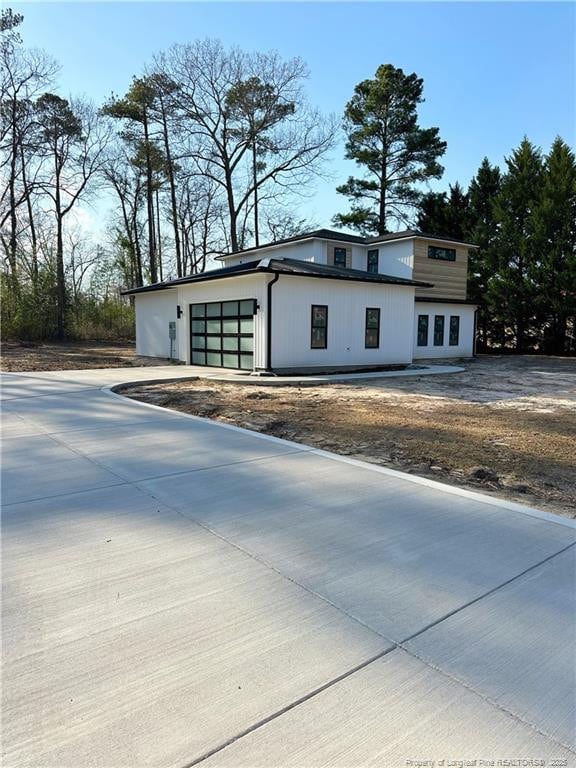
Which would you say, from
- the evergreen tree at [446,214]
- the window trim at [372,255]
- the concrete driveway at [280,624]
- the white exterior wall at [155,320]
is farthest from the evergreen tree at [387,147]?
the concrete driveway at [280,624]

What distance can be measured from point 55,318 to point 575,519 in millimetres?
26036

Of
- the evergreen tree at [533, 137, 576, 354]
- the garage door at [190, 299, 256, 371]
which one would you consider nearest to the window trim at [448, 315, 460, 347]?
the evergreen tree at [533, 137, 576, 354]

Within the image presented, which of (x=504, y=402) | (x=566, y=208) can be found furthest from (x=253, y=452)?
(x=566, y=208)

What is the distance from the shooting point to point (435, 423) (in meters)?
7.09

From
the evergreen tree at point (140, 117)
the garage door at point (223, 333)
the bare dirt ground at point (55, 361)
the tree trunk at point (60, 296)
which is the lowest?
the bare dirt ground at point (55, 361)

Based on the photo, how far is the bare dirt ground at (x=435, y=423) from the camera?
4598 millimetres

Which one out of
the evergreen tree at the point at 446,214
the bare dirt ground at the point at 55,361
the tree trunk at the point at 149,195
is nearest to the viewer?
the bare dirt ground at the point at 55,361

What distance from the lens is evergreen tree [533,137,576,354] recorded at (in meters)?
24.2

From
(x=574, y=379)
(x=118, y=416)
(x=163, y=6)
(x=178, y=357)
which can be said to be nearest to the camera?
(x=118, y=416)

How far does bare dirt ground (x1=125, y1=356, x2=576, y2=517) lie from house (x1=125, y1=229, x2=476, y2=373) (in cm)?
231

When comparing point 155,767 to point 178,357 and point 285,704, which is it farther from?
point 178,357

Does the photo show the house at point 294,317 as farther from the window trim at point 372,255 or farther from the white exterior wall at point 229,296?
the window trim at point 372,255

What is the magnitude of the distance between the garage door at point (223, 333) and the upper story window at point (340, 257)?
854 centimetres

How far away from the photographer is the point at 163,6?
927cm
